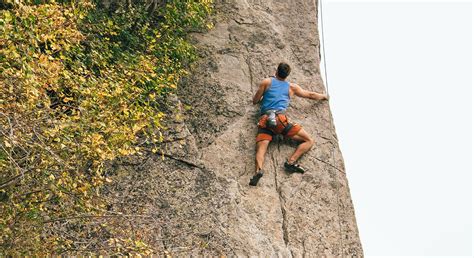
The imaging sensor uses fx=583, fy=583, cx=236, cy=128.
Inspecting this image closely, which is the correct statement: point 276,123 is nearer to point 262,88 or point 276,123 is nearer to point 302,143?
point 302,143

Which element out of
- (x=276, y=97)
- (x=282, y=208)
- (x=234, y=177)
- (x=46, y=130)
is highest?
(x=46, y=130)

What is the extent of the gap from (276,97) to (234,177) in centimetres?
190

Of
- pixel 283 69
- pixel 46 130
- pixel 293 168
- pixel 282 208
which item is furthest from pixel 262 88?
pixel 46 130

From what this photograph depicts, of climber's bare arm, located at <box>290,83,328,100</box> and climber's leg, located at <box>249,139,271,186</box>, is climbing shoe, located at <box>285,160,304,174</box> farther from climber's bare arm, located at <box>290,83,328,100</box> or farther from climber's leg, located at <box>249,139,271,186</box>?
climber's bare arm, located at <box>290,83,328,100</box>

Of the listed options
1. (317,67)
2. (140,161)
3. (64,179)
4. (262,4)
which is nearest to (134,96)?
(140,161)

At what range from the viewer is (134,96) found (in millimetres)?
9531

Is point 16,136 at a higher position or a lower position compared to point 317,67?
higher

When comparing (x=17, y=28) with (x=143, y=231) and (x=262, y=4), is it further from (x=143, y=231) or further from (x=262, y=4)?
(x=262, y=4)

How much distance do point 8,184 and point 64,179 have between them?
26.7 inches

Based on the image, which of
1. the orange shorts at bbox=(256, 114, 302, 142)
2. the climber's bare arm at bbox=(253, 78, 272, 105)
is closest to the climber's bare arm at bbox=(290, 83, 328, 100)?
the climber's bare arm at bbox=(253, 78, 272, 105)

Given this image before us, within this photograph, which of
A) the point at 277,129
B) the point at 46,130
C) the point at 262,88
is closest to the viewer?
the point at 46,130

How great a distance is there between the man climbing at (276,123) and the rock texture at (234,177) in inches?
10.9

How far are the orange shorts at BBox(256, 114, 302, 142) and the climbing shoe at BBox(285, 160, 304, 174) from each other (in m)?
0.62

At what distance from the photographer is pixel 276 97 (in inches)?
468
